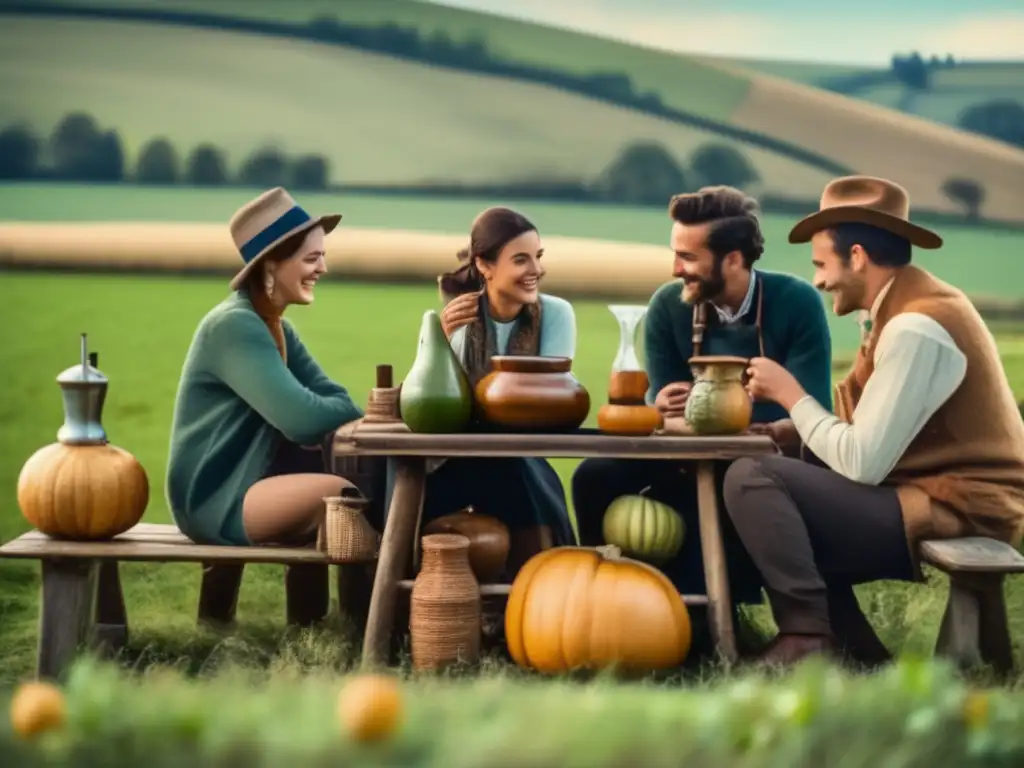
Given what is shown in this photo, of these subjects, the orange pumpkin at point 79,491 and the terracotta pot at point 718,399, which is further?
the orange pumpkin at point 79,491

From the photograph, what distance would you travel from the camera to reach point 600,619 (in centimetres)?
446

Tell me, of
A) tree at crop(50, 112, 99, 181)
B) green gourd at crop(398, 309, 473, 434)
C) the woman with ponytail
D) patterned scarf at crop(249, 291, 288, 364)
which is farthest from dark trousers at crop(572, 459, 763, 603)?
tree at crop(50, 112, 99, 181)

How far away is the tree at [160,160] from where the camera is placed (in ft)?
25.0

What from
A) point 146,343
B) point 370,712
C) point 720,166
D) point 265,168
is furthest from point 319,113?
point 370,712

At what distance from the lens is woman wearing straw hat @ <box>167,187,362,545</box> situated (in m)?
4.87

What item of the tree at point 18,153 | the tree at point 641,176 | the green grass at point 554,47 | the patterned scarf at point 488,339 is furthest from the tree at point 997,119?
the tree at point 18,153

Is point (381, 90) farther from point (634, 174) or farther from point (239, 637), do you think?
point (239, 637)

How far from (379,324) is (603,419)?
119 inches

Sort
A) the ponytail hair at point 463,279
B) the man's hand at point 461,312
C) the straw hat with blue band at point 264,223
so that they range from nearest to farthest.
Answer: the straw hat with blue band at point 264,223
the man's hand at point 461,312
the ponytail hair at point 463,279

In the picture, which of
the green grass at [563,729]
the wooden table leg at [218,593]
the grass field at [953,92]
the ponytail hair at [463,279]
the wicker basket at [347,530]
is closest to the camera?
the green grass at [563,729]

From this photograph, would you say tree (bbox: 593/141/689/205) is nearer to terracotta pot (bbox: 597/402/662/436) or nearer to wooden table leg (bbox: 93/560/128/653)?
terracotta pot (bbox: 597/402/662/436)

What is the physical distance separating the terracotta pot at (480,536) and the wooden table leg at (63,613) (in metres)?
1.14

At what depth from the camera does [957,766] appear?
A: 281cm

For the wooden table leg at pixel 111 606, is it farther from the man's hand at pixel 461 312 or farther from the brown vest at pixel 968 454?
the brown vest at pixel 968 454
